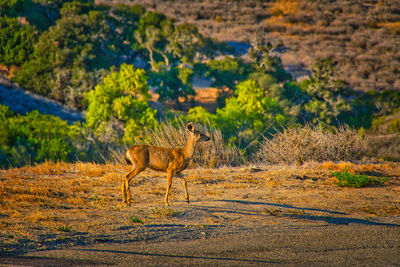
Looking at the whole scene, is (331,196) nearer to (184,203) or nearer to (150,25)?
(184,203)

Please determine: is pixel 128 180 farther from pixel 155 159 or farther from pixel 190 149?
pixel 190 149

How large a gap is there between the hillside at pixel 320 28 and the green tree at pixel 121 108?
4609 cm

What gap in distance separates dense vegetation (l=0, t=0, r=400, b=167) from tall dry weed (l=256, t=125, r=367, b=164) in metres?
13.1

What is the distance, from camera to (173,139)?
752 inches

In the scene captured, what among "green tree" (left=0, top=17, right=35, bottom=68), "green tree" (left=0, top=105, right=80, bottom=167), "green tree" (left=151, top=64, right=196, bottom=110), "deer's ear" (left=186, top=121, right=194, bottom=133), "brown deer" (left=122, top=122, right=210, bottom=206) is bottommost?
"green tree" (left=151, top=64, right=196, bottom=110)

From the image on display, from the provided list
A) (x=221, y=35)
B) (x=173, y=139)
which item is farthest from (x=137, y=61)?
(x=173, y=139)

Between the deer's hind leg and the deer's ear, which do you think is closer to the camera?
the deer's hind leg

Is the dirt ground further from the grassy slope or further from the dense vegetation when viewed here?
the dense vegetation

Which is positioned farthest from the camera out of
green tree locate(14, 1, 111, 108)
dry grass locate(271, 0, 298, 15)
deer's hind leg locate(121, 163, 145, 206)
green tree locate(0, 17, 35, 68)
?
dry grass locate(271, 0, 298, 15)

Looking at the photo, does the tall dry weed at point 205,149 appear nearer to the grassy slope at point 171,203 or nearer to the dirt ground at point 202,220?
the grassy slope at point 171,203

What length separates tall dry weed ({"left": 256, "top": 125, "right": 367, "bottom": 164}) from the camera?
18953 millimetres

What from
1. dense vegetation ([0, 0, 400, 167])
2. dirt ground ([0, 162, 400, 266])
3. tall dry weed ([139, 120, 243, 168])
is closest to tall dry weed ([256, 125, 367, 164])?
tall dry weed ([139, 120, 243, 168])

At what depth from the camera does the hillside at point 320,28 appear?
82500mm

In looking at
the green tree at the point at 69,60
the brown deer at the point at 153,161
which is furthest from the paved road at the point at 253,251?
the green tree at the point at 69,60
